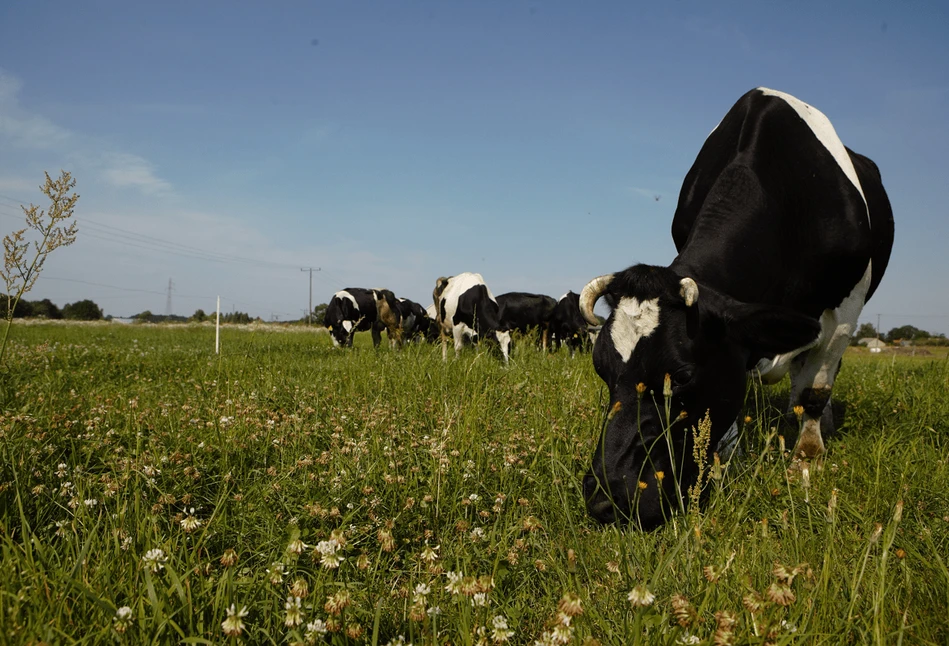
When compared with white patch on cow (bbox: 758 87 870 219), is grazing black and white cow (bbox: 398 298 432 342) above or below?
below

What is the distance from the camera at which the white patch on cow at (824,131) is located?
5125mm

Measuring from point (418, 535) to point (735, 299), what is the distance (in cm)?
246

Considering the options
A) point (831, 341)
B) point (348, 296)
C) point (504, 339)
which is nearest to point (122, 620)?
point (831, 341)

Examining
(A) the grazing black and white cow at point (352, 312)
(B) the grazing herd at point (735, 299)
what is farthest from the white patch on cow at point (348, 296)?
(B) the grazing herd at point (735, 299)

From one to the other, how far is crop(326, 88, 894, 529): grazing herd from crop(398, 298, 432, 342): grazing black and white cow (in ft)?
55.7

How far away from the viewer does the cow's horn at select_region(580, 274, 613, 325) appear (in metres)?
3.88

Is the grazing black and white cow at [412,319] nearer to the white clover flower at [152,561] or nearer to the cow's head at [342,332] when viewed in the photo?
the cow's head at [342,332]

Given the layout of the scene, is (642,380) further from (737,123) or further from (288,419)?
(737,123)

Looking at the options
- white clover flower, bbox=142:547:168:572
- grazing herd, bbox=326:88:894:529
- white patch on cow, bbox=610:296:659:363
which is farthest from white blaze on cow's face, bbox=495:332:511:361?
white clover flower, bbox=142:547:168:572

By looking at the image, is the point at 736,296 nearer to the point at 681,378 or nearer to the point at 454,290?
the point at 681,378

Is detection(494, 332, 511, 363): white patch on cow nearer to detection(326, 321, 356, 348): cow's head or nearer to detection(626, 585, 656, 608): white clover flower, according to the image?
detection(326, 321, 356, 348): cow's head

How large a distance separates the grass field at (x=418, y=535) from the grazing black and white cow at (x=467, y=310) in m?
9.93

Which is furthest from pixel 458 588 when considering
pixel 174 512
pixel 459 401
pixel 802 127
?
pixel 802 127

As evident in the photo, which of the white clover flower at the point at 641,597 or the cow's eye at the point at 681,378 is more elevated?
the cow's eye at the point at 681,378
